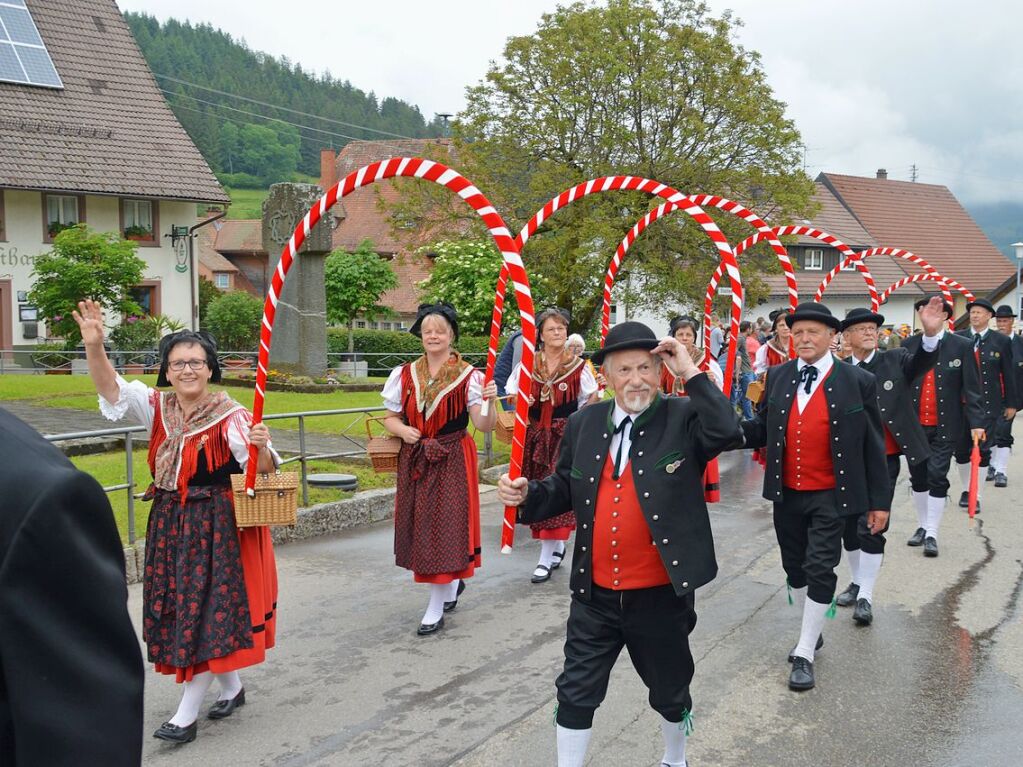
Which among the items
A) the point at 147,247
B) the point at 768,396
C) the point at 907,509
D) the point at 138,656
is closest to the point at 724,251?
the point at 768,396

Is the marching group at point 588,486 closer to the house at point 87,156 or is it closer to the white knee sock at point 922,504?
the white knee sock at point 922,504

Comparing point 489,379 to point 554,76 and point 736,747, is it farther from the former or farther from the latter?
point 554,76

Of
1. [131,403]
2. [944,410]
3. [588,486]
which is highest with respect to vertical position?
[131,403]

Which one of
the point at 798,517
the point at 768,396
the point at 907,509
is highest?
the point at 768,396

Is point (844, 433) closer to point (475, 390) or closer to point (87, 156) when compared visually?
point (475, 390)

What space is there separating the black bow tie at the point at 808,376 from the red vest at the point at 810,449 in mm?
46

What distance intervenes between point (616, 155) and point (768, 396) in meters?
20.1

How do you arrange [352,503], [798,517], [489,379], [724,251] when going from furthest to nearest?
[352,503] → [724,251] → [489,379] → [798,517]

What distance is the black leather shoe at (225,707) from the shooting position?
5.12 m

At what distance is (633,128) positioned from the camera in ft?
83.5

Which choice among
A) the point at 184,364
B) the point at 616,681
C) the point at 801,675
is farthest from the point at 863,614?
the point at 184,364

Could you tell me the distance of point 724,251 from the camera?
8328mm

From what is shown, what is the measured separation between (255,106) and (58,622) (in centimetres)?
10730

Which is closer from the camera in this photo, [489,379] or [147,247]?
[489,379]
